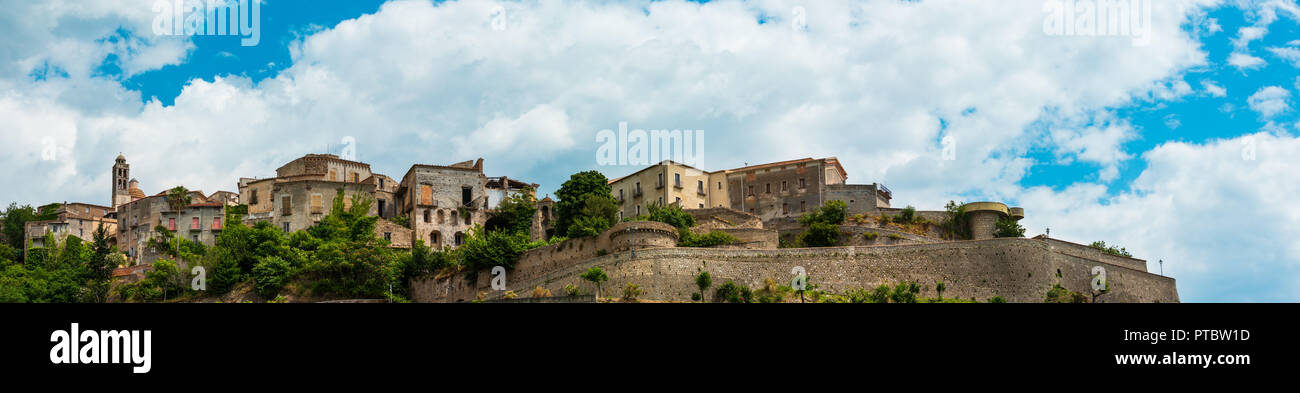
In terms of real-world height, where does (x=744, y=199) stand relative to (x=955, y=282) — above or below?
above

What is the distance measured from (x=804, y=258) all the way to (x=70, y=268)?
47526 mm

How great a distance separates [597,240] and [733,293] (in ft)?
26.6

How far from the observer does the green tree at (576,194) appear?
66625mm

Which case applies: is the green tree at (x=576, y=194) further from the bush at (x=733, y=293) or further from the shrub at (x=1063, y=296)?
the shrub at (x=1063, y=296)

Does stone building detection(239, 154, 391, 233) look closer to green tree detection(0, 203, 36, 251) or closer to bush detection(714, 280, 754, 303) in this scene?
green tree detection(0, 203, 36, 251)

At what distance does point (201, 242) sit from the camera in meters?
71.0

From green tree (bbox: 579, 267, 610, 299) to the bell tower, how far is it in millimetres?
53257

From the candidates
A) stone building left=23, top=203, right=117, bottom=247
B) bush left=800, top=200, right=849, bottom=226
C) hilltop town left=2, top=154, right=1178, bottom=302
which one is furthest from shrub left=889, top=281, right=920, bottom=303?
stone building left=23, top=203, right=117, bottom=247

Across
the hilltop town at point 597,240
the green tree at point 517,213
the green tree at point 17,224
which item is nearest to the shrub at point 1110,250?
the hilltop town at point 597,240
